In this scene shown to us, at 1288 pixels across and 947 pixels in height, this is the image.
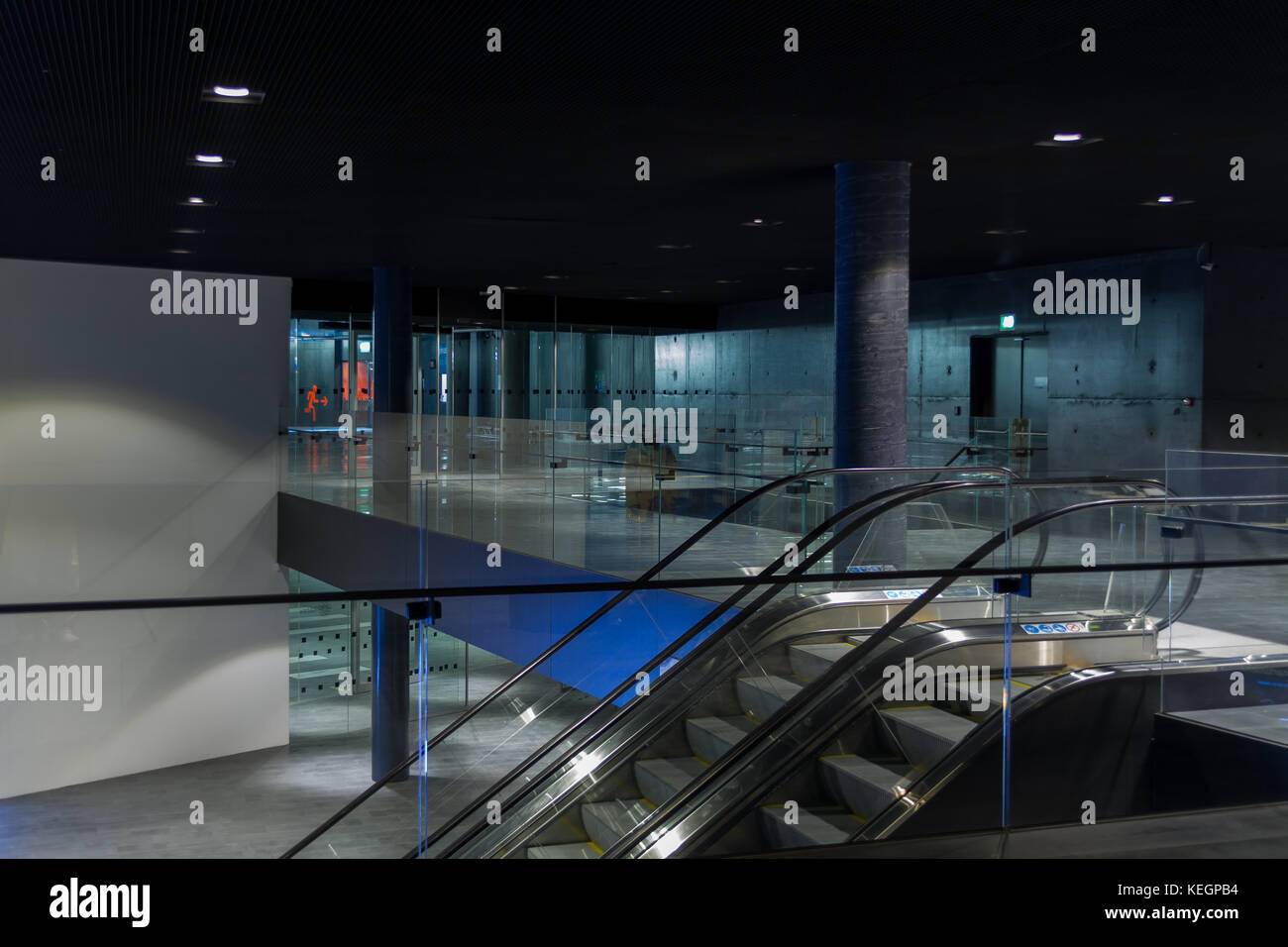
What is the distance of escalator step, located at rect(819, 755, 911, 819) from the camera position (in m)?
4.45

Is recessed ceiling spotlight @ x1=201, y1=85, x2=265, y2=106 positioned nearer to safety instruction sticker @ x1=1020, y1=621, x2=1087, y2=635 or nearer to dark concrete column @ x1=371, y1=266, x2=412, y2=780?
safety instruction sticker @ x1=1020, y1=621, x2=1087, y2=635

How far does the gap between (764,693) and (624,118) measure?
4614 mm

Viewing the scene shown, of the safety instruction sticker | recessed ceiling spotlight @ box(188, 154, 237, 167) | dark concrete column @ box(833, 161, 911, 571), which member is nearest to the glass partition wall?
dark concrete column @ box(833, 161, 911, 571)

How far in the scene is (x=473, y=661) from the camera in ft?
15.5

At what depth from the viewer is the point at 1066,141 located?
8891mm

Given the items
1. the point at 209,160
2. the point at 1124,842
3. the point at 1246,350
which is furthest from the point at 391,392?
the point at 1124,842

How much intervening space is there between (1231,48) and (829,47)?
7.22ft

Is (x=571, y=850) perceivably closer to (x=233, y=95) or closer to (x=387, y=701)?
(x=387, y=701)

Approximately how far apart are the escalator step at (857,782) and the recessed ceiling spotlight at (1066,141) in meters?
5.86

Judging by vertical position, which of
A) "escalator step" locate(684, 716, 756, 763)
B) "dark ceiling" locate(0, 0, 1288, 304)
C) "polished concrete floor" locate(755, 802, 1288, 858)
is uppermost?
"dark ceiling" locate(0, 0, 1288, 304)

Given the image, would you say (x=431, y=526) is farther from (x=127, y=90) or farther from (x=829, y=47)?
(x=829, y=47)

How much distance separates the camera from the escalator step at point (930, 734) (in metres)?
4.53

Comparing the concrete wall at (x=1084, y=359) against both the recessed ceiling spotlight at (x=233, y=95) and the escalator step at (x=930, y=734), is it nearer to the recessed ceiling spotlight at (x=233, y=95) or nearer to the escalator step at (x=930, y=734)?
the recessed ceiling spotlight at (x=233, y=95)

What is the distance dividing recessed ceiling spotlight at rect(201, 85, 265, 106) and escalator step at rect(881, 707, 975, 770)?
558 centimetres
